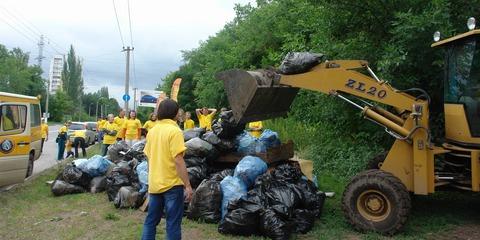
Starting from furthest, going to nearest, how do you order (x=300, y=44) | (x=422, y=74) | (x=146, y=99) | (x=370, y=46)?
1. (x=146, y=99)
2. (x=300, y=44)
3. (x=370, y=46)
4. (x=422, y=74)

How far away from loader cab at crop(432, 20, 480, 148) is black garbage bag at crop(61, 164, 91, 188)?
653 centimetres

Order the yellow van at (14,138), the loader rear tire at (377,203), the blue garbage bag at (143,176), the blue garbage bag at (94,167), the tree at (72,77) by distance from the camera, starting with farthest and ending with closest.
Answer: the tree at (72,77) < the blue garbage bag at (94,167) < the yellow van at (14,138) < the blue garbage bag at (143,176) < the loader rear tire at (377,203)

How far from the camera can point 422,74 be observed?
8578mm

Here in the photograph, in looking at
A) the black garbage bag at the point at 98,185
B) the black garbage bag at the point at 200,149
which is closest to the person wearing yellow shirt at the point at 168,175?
the black garbage bag at the point at 200,149

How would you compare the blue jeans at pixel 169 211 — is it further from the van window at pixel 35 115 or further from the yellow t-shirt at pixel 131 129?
the yellow t-shirt at pixel 131 129

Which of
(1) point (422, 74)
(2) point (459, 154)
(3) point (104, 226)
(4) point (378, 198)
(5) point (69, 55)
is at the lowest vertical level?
(3) point (104, 226)

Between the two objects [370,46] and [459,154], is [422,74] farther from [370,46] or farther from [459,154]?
[459,154]

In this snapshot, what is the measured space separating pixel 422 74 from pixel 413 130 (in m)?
2.49

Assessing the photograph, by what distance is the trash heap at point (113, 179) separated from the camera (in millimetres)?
7949

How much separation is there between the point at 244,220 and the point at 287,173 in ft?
5.23

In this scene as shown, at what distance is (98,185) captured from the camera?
9.41 m

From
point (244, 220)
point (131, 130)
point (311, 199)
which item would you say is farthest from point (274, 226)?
point (131, 130)

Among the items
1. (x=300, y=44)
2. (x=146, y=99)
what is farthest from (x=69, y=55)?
(x=300, y=44)

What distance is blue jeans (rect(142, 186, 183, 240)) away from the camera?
511 centimetres
